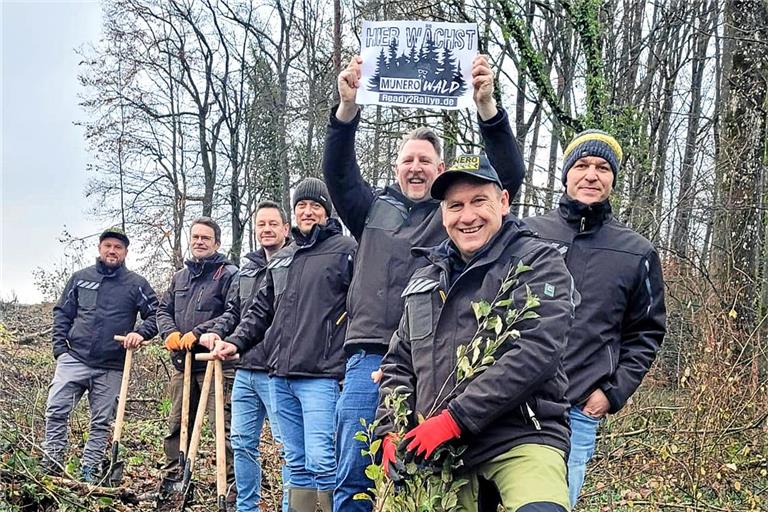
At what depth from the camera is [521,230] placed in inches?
125

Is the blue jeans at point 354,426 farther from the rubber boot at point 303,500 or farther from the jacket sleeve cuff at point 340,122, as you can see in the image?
the jacket sleeve cuff at point 340,122

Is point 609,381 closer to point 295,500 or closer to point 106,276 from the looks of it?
point 295,500

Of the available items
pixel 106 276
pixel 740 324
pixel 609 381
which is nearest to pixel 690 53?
pixel 740 324

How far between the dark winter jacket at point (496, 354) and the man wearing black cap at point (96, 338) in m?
4.68

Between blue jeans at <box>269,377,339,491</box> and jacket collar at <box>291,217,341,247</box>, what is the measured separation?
0.97m

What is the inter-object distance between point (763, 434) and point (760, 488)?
61 centimetres

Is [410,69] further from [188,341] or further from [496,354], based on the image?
[188,341]

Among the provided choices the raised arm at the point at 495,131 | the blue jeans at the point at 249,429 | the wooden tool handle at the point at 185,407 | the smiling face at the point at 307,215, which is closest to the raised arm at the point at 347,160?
the raised arm at the point at 495,131

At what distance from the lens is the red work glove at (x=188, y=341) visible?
663cm

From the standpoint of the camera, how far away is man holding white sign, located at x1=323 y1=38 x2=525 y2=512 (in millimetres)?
3930

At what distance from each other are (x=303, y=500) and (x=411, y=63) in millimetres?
2850

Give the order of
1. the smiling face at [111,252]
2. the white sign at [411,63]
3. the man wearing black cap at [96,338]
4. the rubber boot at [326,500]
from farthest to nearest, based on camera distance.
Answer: the smiling face at [111,252] → the man wearing black cap at [96,338] → the rubber boot at [326,500] → the white sign at [411,63]

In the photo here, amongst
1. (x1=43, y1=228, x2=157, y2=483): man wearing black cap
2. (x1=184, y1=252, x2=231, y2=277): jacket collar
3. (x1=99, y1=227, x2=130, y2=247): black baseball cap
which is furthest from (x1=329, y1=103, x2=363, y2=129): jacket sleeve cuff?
(x1=99, y1=227, x2=130, y2=247): black baseball cap

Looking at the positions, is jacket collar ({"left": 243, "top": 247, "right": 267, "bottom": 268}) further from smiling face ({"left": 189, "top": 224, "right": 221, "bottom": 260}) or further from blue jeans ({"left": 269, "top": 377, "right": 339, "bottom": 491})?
blue jeans ({"left": 269, "top": 377, "right": 339, "bottom": 491})
